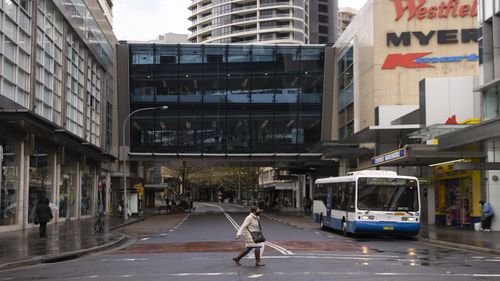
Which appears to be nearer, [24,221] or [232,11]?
[24,221]

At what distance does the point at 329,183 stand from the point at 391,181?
16.5 ft

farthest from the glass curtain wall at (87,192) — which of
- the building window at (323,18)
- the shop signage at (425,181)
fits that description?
the building window at (323,18)

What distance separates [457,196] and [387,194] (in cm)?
940

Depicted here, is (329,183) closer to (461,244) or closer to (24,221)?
(461,244)

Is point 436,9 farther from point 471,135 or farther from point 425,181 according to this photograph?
point 471,135

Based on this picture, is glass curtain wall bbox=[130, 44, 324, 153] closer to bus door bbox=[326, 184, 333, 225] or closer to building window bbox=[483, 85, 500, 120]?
bus door bbox=[326, 184, 333, 225]

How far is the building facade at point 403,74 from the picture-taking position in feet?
129

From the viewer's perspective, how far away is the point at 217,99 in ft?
205

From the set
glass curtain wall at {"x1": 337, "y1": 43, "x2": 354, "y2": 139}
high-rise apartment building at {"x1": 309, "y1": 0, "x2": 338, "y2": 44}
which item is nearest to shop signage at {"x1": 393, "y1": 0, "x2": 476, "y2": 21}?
glass curtain wall at {"x1": 337, "y1": 43, "x2": 354, "y2": 139}

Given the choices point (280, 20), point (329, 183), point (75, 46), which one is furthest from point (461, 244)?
point (280, 20)

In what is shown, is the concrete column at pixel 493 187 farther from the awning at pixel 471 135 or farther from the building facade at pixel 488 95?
the awning at pixel 471 135

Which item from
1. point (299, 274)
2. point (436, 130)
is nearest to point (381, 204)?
point (436, 130)

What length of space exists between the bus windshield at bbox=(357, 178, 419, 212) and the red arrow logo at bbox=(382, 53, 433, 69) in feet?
79.9

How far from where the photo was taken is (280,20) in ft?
459
